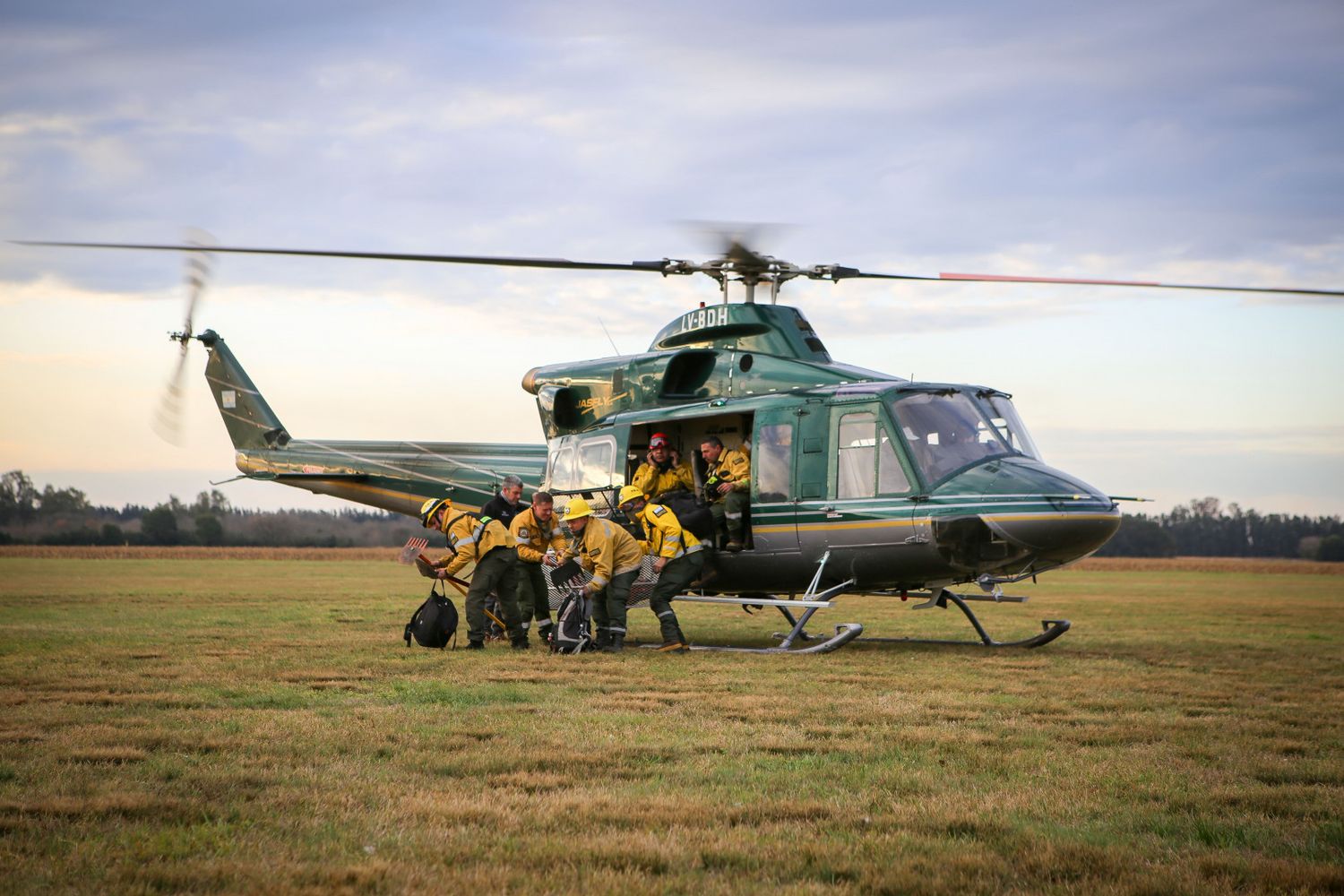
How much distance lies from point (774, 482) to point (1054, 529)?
2.96 metres

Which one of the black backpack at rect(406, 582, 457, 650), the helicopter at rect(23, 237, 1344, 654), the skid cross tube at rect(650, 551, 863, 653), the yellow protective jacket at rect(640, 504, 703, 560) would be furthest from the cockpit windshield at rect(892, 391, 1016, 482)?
the black backpack at rect(406, 582, 457, 650)

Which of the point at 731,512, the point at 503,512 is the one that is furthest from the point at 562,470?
the point at 731,512

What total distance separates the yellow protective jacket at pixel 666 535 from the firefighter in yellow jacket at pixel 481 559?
4.75ft

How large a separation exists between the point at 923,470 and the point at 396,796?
767 cm

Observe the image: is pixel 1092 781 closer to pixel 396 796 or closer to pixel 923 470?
pixel 396 796

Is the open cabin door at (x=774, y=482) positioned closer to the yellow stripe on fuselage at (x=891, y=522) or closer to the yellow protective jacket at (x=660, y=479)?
the yellow stripe on fuselage at (x=891, y=522)

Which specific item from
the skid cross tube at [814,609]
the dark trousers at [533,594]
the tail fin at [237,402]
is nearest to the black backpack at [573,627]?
the dark trousers at [533,594]

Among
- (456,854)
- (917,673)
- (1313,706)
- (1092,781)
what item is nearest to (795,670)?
(917,673)

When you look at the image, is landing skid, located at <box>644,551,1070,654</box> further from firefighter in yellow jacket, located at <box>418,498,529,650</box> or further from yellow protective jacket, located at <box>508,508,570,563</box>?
firefighter in yellow jacket, located at <box>418,498,529,650</box>

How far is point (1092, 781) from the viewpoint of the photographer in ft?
20.8

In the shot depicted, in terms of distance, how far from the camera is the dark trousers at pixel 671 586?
43.5ft

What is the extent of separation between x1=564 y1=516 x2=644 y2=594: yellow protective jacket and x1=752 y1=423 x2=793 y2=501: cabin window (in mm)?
1475

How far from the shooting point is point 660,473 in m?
14.1

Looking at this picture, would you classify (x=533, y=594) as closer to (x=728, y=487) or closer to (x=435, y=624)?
→ (x=435, y=624)
